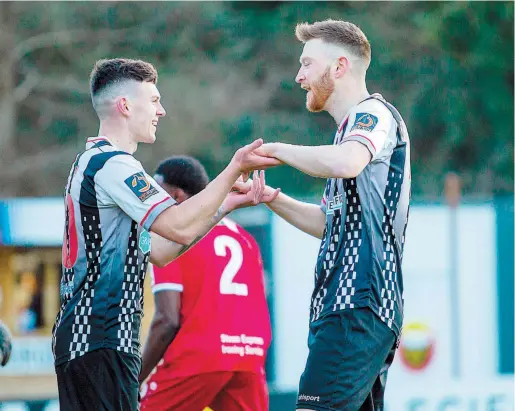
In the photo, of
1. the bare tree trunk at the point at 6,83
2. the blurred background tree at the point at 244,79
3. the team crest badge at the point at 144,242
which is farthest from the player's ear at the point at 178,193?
the bare tree trunk at the point at 6,83

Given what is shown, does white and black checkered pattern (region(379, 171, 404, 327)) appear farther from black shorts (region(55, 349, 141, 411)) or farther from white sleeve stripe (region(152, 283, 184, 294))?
white sleeve stripe (region(152, 283, 184, 294))

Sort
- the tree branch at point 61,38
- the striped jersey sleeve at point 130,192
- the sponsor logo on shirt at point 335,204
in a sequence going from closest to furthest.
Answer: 1. the striped jersey sleeve at point 130,192
2. the sponsor logo on shirt at point 335,204
3. the tree branch at point 61,38

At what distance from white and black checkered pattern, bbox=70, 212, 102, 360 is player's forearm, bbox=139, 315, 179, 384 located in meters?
1.49

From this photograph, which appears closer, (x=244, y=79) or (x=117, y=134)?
(x=117, y=134)

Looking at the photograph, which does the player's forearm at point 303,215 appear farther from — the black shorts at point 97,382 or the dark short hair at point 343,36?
the black shorts at point 97,382

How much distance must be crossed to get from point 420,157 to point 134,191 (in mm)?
19762

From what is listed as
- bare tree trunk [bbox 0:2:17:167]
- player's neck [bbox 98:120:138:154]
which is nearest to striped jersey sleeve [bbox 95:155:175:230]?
player's neck [bbox 98:120:138:154]

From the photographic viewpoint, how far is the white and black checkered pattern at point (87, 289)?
15.5ft

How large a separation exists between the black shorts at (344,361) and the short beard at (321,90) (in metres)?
1.00

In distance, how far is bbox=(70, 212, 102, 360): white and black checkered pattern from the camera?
15.5 feet

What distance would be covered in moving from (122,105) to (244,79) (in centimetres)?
1813

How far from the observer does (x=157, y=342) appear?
20.3ft

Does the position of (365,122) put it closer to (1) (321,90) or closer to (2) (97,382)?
(1) (321,90)

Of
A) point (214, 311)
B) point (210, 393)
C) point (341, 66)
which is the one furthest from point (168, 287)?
point (341, 66)
